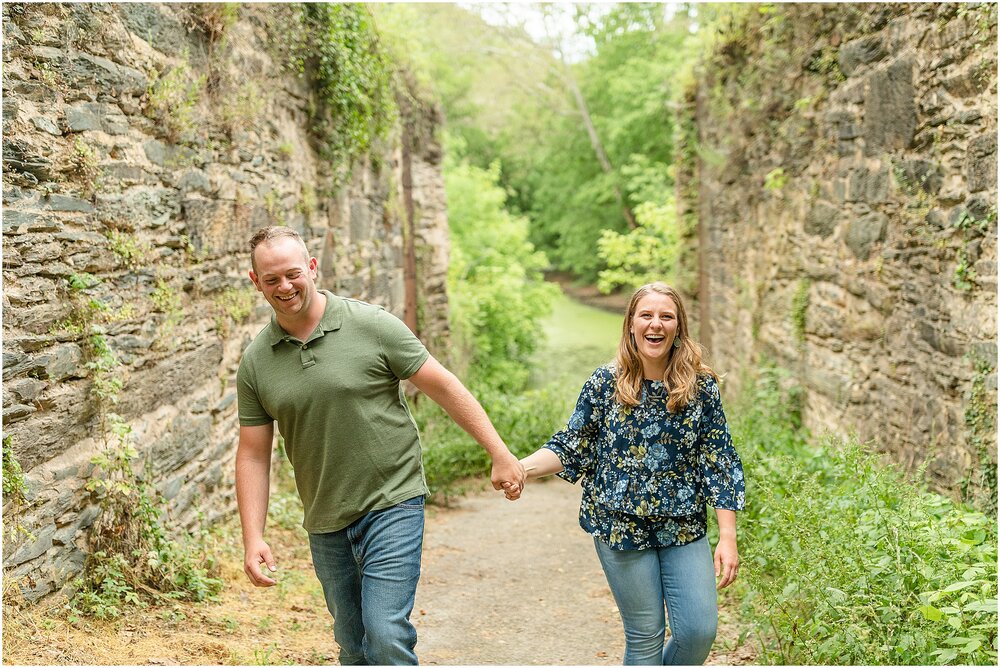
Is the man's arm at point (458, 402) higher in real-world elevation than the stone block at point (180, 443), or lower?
higher

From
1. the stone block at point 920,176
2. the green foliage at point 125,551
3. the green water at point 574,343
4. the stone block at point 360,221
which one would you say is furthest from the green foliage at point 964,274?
the green water at point 574,343

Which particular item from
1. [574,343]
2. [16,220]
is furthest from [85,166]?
[574,343]

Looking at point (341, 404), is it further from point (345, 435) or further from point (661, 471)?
point (661, 471)

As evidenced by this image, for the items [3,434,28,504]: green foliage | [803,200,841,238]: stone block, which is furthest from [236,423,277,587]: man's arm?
[803,200,841,238]: stone block

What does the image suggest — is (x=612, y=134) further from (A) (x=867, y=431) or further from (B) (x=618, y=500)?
(B) (x=618, y=500)

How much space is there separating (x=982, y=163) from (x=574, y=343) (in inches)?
919

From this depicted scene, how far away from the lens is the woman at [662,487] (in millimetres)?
3082

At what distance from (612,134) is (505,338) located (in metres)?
9.05

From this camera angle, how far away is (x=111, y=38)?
4258 millimetres

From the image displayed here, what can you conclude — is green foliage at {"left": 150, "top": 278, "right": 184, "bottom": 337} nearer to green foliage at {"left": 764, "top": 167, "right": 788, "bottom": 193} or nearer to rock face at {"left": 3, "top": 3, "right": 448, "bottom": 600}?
rock face at {"left": 3, "top": 3, "right": 448, "bottom": 600}

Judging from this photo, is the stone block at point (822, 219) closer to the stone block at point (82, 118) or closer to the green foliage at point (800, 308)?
the green foliage at point (800, 308)

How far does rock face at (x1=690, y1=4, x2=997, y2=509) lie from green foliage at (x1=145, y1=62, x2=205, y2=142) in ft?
13.6

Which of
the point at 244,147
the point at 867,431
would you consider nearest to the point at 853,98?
the point at 867,431

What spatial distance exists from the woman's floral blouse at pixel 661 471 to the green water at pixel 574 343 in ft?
56.8
